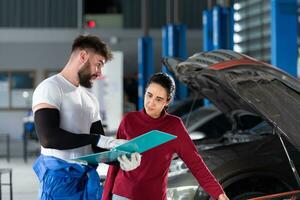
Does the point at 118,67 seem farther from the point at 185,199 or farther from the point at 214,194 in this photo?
the point at 214,194

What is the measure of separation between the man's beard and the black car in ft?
3.36

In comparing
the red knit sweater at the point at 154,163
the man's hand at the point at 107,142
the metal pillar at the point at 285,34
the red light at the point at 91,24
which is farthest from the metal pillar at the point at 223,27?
the red light at the point at 91,24

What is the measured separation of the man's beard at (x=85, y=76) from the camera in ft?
10.7

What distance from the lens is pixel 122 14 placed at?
912 inches

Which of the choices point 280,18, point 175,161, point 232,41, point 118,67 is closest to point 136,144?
point 175,161

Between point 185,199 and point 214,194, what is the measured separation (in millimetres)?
1872

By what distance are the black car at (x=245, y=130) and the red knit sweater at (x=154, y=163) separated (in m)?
0.64

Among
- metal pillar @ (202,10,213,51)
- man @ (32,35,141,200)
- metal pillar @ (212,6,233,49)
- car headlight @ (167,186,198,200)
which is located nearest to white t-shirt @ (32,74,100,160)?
man @ (32,35,141,200)

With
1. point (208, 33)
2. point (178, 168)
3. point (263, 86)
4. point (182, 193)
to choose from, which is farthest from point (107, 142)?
point (208, 33)

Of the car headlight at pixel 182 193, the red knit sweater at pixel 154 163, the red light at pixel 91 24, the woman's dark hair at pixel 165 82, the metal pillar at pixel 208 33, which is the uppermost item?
the red light at pixel 91 24

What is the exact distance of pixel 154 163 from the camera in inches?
128

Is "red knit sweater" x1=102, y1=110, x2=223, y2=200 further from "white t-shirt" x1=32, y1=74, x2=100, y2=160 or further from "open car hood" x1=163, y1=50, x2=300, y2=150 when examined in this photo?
"open car hood" x1=163, y1=50, x2=300, y2=150

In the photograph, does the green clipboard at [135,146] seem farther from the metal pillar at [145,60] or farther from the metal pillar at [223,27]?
the metal pillar at [145,60]

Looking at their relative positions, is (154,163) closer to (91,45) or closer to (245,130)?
(91,45)
